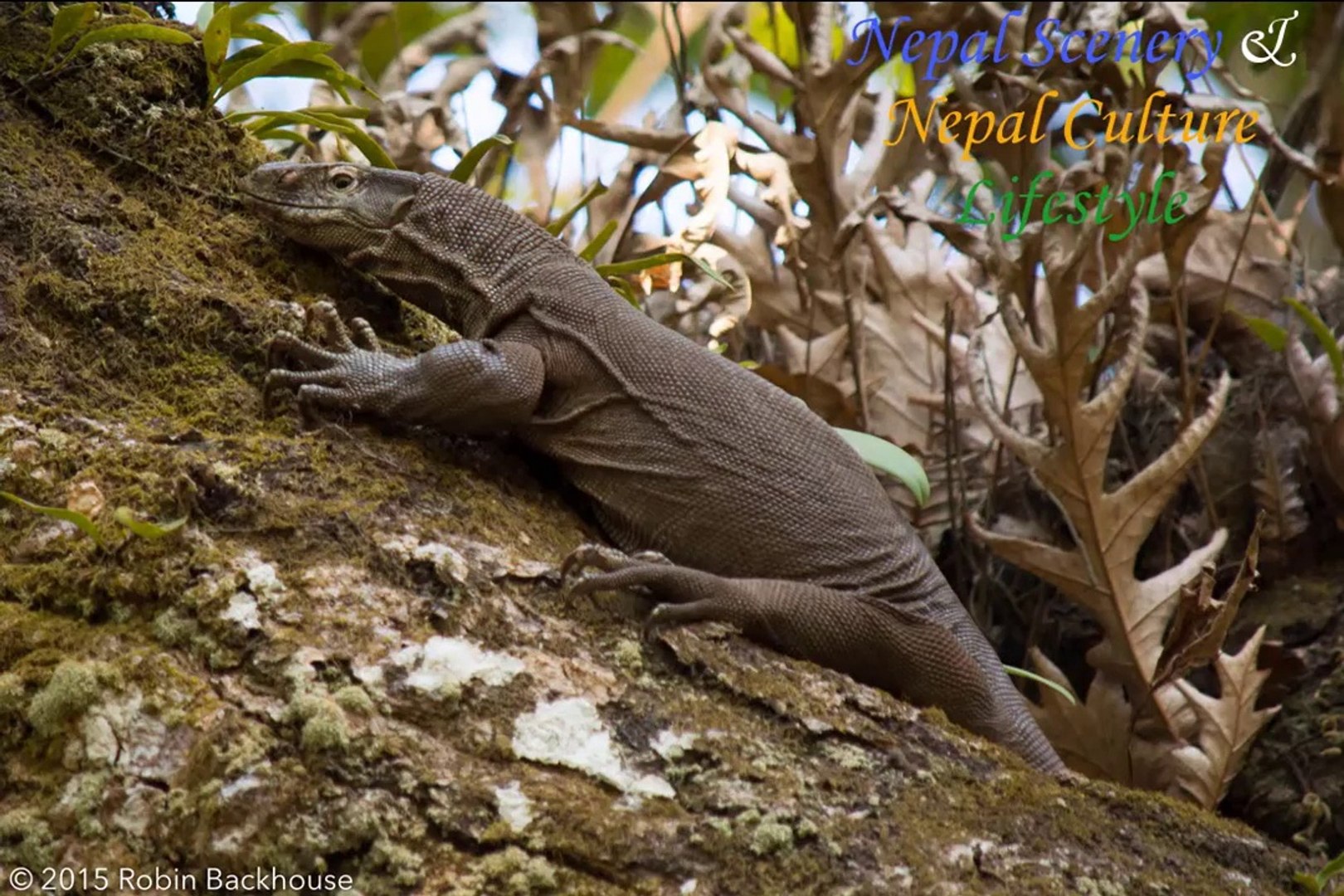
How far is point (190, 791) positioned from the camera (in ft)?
6.34

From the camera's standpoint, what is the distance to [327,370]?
2760mm

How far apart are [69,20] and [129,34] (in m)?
0.13

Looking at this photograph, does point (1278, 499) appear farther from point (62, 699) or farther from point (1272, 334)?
point (62, 699)

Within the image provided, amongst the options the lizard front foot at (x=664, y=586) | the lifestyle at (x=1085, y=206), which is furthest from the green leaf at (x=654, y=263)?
the lizard front foot at (x=664, y=586)

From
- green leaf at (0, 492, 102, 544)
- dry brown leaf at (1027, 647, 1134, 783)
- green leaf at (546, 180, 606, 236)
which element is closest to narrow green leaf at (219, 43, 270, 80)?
green leaf at (546, 180, 606, 236)

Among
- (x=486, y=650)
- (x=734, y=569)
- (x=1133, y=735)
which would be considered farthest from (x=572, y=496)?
(x=1133, y=735)

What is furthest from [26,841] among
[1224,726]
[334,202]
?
[1224,726]

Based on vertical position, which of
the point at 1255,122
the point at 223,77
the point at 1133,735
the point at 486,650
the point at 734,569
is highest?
the point at 1255,122

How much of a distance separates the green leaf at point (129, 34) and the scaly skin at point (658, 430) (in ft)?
1.19

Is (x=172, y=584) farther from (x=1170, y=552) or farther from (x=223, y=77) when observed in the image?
(x=1170, y=552)

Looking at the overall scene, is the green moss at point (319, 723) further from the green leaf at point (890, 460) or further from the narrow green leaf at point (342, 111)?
the narrow green leaf at point (342, 111)

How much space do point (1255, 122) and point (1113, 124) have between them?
19.8 inches

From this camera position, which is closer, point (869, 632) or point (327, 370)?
point (327, 370)

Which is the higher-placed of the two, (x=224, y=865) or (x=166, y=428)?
(x=166, y=428)
